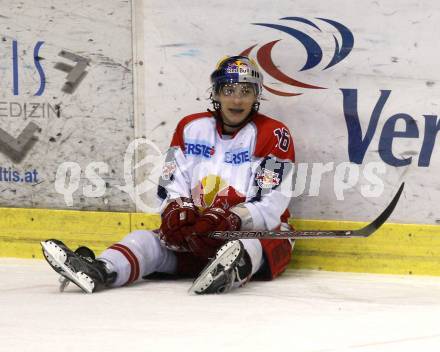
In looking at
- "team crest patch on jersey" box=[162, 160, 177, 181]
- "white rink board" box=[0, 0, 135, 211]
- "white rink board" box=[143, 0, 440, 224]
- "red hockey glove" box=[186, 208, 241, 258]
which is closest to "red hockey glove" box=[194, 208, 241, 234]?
"red hockey glove" box=[186, 208, 241, 258]

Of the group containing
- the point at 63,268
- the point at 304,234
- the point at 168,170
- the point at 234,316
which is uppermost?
the point at 168,170

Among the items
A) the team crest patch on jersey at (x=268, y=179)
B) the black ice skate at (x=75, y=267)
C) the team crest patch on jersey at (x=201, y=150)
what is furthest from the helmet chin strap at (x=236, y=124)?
the black ice skate at (x=75, y=267)

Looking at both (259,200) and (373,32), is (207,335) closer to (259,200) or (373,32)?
(259,200)

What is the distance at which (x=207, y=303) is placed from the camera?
3674mm

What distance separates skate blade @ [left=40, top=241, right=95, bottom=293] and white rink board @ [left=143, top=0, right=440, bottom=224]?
93 centimetres

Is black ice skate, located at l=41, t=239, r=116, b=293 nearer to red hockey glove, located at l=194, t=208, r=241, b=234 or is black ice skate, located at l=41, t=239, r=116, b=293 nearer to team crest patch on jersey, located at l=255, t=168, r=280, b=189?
red hockey glove, located at l=194, t=208, r=241, b=234

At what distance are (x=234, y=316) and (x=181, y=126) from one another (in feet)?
3.65

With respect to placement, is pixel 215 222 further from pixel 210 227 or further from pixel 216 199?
pixel 216 199

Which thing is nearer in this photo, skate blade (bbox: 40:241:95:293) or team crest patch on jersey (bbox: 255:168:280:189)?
skate blade (bbox: 40:241:95:293)

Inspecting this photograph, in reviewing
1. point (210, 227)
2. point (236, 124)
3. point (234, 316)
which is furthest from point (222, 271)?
point (236, 124)

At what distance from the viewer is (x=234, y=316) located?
3.44 meters

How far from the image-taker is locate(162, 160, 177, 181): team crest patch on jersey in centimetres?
421

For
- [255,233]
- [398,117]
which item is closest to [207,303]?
[255,233]

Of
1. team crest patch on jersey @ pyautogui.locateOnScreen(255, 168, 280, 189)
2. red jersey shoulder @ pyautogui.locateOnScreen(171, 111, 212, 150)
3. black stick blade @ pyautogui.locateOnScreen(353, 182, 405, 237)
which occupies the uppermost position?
red jersey shoulder @ pyautogui.locateOnScreen(171, 111, 212, 150)
